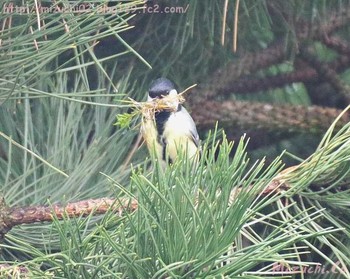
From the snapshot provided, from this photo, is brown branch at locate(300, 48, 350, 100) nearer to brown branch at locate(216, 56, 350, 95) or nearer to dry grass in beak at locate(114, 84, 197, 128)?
brown branch at locate(216, 56, 350, 95)

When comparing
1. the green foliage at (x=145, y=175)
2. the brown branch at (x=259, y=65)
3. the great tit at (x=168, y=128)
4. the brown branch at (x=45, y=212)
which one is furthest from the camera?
the brown branch at (x=259, y=65)

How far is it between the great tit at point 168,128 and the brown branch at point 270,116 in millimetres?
43

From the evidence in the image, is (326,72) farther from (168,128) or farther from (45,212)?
(45,212)

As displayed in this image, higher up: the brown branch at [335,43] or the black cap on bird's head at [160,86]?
the brown branch at [335,43]

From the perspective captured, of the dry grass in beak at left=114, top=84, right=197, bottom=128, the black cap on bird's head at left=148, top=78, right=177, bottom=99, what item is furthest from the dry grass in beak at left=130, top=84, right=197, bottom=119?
the black cap on bird's head at left=148, top=78, right=177, bottom=99

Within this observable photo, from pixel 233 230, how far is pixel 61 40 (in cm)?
33

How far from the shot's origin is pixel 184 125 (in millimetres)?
1545

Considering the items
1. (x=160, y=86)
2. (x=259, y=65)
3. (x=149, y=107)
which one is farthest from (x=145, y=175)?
(x=259, y=65)

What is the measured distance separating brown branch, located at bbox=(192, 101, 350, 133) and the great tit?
0.04 m

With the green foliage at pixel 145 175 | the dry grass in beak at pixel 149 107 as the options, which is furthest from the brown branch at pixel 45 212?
the dry grass in beak at pixel 149 107

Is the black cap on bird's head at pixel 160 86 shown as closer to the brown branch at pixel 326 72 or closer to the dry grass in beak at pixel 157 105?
the dry grass in beak at pixel 157 105

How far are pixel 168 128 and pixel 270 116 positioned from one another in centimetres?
26

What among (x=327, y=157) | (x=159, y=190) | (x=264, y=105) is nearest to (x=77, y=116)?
(x=264, y=105)

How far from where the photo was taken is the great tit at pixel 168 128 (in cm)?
141
